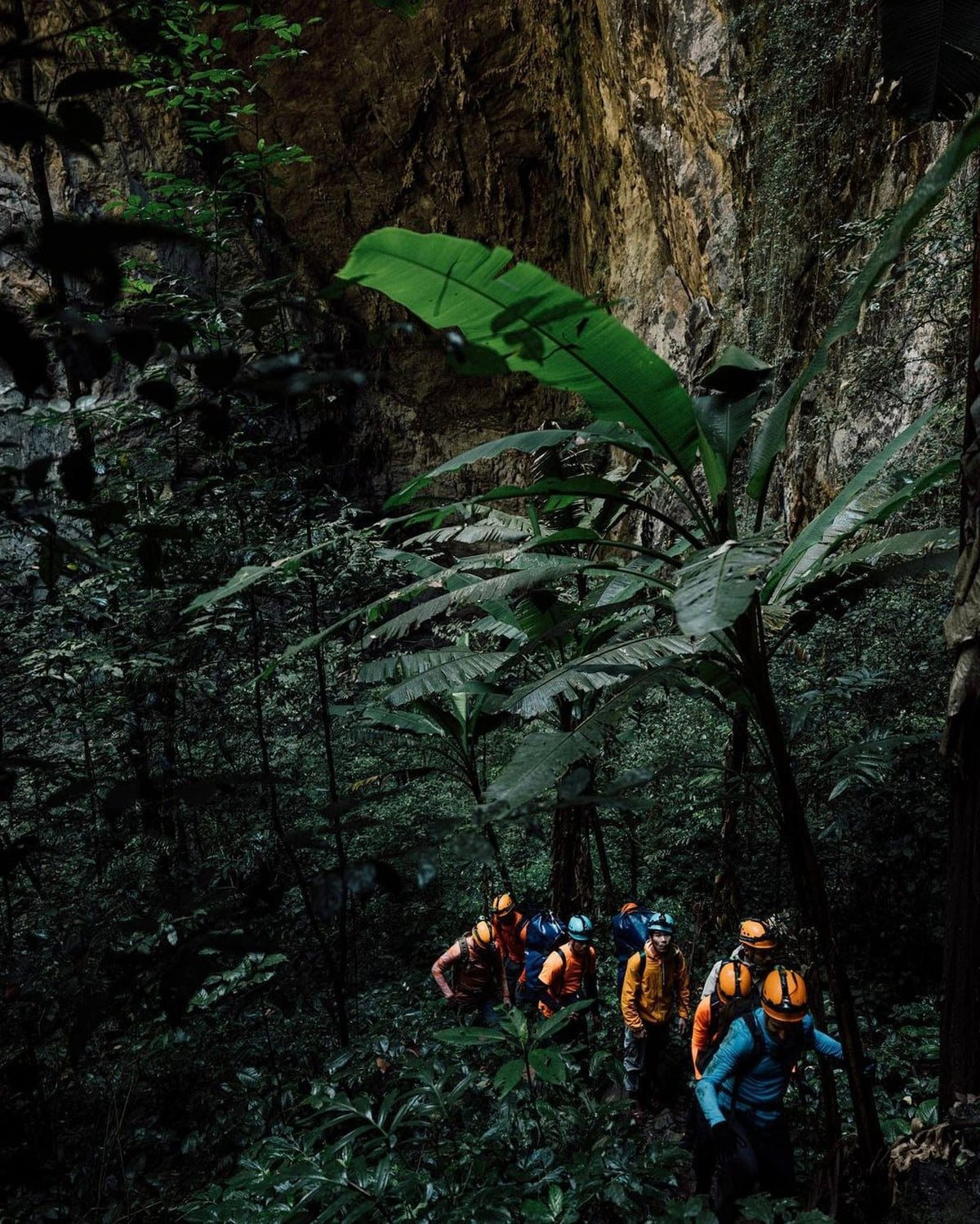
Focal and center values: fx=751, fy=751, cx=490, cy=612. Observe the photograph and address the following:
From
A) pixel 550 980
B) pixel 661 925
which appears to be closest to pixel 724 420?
pixel 661 925

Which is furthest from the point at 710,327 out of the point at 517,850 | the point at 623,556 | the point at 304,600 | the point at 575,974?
the point at 575,974

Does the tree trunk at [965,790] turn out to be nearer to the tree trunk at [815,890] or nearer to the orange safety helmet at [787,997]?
the tree trunk at [815,890]

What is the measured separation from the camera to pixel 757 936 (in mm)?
3471

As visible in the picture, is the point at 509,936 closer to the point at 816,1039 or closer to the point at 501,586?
the point at 816,1039

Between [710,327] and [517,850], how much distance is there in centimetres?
820

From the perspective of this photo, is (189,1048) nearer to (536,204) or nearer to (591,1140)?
(591,1140)

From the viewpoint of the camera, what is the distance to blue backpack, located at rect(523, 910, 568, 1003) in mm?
4520

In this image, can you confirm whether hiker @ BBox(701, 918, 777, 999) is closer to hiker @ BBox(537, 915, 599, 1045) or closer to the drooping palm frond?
hiker @ BBox(537, 915, 599, 1045)

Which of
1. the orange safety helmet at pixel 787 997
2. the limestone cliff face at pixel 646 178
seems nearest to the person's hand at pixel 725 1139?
the orange safety helmet at pixel 787 997

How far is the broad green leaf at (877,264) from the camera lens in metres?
1.44

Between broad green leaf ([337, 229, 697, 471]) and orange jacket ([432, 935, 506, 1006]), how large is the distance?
3.88m

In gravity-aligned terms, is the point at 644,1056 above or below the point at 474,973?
below

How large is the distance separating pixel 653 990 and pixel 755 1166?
1.23m

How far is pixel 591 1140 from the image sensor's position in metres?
2.37
